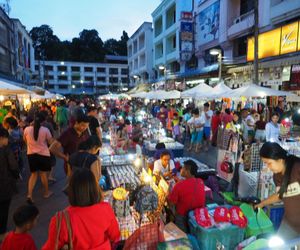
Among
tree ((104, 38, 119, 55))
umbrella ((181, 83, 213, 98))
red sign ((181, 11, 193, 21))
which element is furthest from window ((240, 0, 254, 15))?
tree ((104, 38, 119, 55))

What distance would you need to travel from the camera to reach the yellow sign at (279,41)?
12.0 m

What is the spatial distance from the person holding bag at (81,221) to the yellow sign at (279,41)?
41.3 feet

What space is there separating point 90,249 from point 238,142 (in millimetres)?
4526

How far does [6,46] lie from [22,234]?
33.1m

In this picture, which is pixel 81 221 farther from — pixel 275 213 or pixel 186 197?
pixel 275 213

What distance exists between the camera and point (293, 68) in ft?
37.8

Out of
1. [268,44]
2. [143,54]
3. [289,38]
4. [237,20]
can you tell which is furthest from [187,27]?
[143,54]

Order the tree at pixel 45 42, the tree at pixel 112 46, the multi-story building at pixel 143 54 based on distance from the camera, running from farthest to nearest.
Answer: the tree at pixel 112 46 < the tree at pixel 45 42 < the multi-story building at pixel 143 54

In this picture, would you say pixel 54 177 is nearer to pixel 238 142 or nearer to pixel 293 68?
pixel 238 142

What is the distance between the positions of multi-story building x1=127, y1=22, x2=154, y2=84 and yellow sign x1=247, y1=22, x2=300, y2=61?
28477 millimetres

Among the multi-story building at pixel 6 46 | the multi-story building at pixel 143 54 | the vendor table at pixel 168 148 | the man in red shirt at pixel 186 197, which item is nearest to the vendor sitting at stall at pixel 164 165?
the man in red shirt at pixel 186 197

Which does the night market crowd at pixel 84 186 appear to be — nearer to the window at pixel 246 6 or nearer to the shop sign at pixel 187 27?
the window at pixel 246 6

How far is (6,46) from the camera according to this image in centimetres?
3028

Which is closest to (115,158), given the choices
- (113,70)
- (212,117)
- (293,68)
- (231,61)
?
(212,117)
